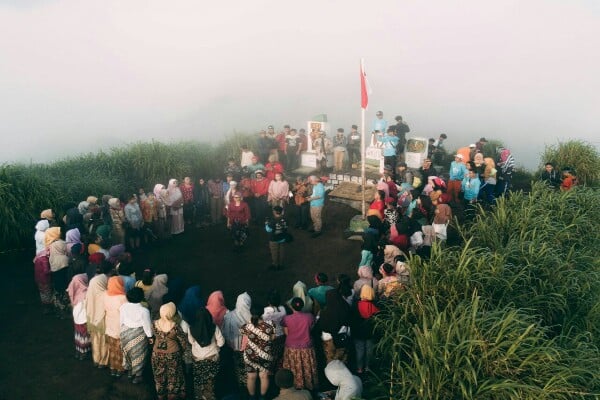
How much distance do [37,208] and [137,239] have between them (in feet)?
10.3

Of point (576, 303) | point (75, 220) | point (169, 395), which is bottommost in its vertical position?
point (169, 395)

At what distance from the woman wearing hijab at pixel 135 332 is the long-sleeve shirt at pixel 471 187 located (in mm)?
9294

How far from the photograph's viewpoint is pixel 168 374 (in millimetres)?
7547

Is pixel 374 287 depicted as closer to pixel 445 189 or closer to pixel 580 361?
pixel 580 361

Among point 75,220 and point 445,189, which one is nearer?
point 75,220

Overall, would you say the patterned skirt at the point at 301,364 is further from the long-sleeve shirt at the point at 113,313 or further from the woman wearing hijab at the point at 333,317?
the long-sleeve shirt at the point at 113,313

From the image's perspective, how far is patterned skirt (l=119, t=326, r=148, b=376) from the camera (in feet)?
25.3

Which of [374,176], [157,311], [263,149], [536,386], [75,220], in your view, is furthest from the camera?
[263,149]

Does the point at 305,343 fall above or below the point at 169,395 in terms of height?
above

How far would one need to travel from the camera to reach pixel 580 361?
22.2ft

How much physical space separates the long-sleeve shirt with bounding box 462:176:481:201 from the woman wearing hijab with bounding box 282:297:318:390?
25.3 feet

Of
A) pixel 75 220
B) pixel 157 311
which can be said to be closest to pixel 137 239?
pixel 75 220

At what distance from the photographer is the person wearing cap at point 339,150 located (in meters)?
18.7

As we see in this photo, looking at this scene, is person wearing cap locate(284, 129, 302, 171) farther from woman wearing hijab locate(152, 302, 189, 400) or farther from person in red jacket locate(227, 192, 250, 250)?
woman wearing hijab locate(152, 302, 189, 400)
